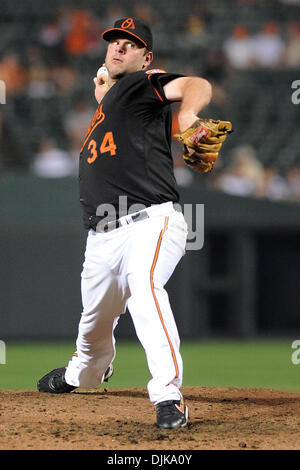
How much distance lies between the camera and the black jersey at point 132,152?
3768 millimetres

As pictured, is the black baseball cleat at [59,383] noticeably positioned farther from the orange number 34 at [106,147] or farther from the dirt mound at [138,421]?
the orange number 34 at [106,147]

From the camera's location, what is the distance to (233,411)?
13.5ft

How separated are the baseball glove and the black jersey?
373mm

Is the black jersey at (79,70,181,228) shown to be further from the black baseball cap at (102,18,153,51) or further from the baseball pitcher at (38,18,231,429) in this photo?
the black baseball cap at (102,18,153,51)

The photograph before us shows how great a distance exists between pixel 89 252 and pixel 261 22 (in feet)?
29.7

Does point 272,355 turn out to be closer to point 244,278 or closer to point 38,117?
point 244,278

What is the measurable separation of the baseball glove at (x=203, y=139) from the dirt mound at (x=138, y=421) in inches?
46.8

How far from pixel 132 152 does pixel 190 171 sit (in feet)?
18.8

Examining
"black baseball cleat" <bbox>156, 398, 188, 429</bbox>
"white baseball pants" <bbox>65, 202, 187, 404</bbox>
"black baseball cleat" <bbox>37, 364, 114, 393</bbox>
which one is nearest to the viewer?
"black baseball cleat" <bbox>156, 398, 188, 429</bbox>

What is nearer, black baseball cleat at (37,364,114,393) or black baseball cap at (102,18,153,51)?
black baseball cap at (102,18,153,51)

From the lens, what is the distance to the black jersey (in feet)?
12.4

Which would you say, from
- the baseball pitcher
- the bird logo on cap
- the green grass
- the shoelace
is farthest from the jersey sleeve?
the green grass

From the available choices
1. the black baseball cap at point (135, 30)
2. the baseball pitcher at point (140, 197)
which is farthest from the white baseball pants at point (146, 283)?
the black baseball cap at point (135, 30)

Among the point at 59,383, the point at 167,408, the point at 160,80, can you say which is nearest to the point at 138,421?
the point at 167,408
